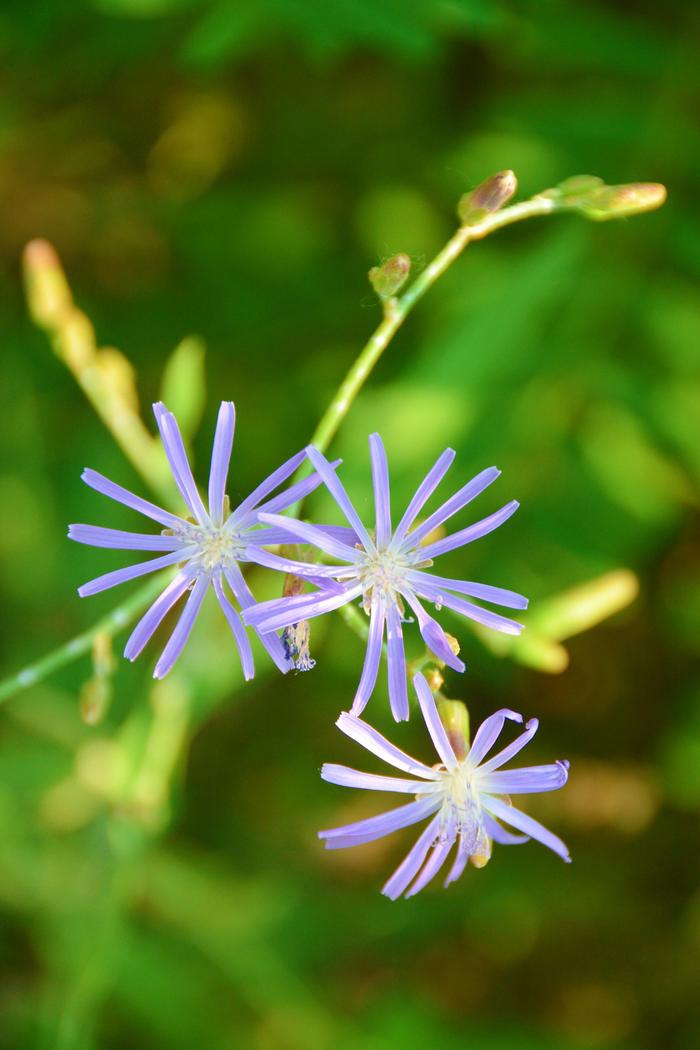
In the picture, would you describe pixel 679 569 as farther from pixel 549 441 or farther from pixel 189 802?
pixel 189 802

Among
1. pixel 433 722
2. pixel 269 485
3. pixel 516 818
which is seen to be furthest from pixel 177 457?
pixel 516 818

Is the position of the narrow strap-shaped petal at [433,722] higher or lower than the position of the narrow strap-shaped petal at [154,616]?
lower

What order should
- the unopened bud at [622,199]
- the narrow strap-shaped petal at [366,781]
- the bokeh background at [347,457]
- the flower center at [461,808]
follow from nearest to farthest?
1. the narrow strap-shaped petal at [366,781]
2. the flower center at [461,808]
3. the unopened bud at [622,199]
4. the bokeh background at [347,457]

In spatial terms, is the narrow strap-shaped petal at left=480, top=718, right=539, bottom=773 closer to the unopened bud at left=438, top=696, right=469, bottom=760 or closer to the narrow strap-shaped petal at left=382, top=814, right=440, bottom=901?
the unopened bud at left=438, top=696, right=469, bottom=760

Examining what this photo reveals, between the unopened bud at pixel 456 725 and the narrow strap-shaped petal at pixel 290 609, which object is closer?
the narrow strap-shaped petal at pixel 290 609

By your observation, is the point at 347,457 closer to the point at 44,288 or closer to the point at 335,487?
the point at 44,288

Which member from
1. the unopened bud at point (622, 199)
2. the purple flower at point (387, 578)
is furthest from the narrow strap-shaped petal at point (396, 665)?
the unopened bud at point (622, 199)

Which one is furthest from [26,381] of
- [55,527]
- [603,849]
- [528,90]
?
[603,849]

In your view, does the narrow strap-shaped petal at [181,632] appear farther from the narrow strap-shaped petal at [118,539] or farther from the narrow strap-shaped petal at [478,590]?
the narrow strap-shaped petal at [478,590]
